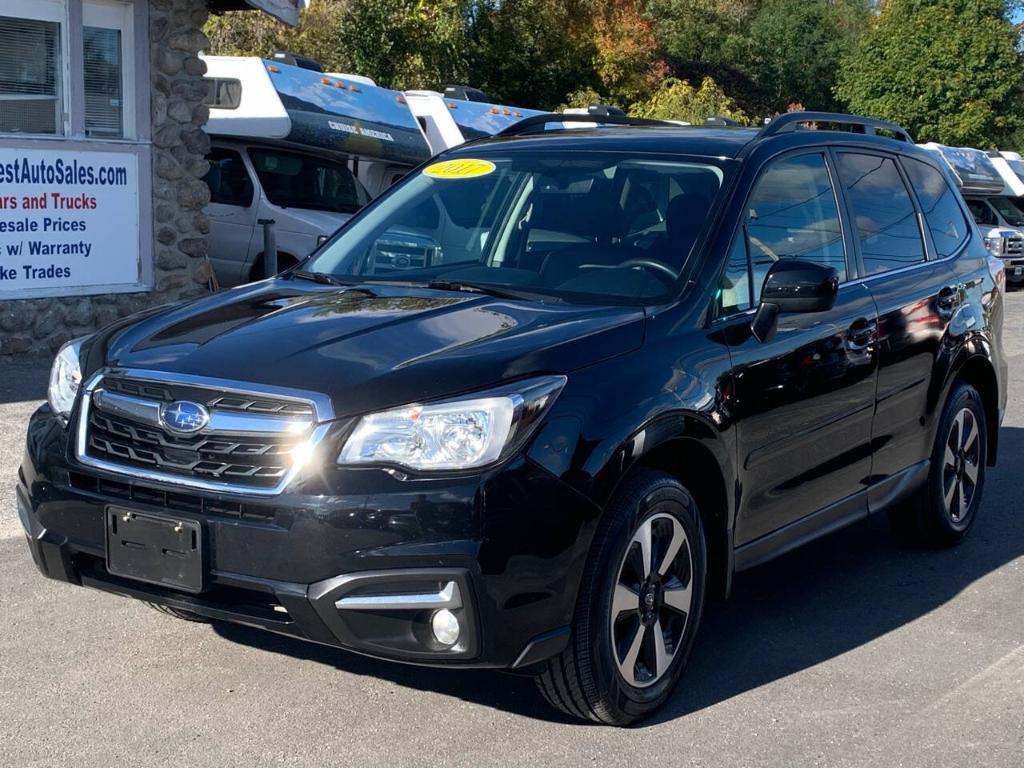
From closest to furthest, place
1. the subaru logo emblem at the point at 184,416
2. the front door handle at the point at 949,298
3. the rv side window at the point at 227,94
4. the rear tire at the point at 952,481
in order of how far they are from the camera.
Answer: the subaru logo emblem at the point at 184,416, the front door handle at the point at 949,298, the rear tire at the point at 952,481, the rv side window at the point at 227,94

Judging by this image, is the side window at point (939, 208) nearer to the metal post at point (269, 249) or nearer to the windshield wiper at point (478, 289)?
the windshield wiper at point (478, 289)

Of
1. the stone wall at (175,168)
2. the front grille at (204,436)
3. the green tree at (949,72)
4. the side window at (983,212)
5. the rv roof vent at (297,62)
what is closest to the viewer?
the front grille at (204,436)

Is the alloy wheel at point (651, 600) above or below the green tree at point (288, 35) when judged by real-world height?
below

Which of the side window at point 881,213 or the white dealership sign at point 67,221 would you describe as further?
the white dealership sign at point 67,221

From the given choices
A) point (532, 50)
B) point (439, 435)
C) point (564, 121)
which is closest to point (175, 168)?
point (564, 121)

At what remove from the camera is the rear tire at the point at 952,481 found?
6242 mm

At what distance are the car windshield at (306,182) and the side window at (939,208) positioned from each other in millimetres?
8992

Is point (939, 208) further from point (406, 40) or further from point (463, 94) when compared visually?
point (406, 40)

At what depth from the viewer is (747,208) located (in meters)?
4.96

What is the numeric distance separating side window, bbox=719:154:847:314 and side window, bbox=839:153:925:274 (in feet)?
0.65

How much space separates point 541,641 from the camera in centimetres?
383

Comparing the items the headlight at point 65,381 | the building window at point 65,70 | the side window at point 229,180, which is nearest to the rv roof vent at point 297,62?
the side window at point 229,180

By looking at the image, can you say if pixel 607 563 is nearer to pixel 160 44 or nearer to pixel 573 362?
pixel 573 362

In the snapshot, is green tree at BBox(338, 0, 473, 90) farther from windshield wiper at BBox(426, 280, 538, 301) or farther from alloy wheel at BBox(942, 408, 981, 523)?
windshield wiper at BBox(426, 280, 538, 301)
